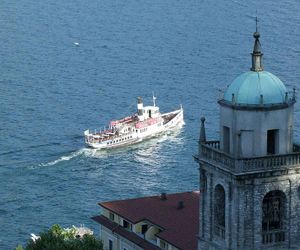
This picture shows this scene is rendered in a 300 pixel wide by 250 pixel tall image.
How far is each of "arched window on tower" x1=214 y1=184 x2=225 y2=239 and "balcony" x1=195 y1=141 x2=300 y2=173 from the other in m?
2.03

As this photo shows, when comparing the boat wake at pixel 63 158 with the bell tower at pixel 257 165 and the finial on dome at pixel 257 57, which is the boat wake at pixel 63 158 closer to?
the bell tower at pixel 257 165

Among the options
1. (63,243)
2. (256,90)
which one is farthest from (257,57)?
(63,243)

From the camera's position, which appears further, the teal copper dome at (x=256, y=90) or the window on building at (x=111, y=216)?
the window on building at (x=111, y=216)

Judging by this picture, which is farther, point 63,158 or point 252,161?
point 63,158

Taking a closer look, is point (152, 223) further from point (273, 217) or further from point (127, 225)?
point (273, 217)

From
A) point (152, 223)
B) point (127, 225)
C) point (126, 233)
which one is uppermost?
point (127, 225)

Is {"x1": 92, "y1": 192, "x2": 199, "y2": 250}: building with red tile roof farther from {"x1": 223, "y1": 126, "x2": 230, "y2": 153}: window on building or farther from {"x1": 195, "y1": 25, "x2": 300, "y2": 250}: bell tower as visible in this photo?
{"x1": 223, "y1": 126, "x2": 230, "y2": 153}: window on building

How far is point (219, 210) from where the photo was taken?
3204 inches

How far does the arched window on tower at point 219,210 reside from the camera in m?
81.1

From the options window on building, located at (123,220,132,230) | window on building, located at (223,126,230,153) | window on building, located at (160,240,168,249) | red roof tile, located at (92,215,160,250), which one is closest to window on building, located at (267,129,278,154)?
window on building, located at (223,126,230,153)

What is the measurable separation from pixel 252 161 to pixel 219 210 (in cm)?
488

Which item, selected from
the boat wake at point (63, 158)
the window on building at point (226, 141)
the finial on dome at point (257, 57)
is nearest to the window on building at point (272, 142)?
the window on building at point (226, 141)

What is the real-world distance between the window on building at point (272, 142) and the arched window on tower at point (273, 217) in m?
2.52

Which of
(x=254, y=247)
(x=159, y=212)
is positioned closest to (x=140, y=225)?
(x=159, y=212)
